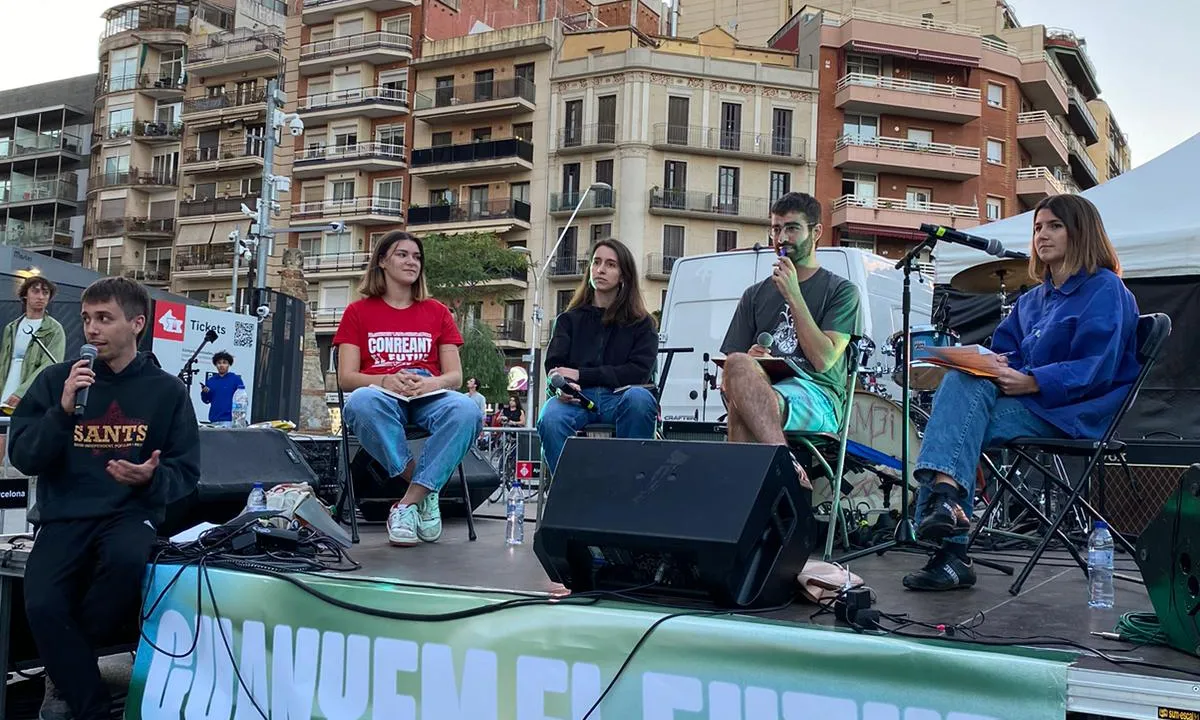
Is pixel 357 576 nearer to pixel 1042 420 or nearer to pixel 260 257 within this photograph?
pixel 1042 420

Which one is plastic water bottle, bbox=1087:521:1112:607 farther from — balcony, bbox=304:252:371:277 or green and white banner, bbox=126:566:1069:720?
balcony, bbox=304:252:371:277

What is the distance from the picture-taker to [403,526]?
4312mm

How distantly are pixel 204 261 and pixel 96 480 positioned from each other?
4830 centimetres

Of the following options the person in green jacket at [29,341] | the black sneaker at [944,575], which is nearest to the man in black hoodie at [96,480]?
the black sneaker at [944,575]

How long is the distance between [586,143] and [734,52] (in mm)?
7646

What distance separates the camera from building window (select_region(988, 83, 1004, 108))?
136 feet

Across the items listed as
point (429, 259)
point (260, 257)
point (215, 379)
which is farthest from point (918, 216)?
point (215, 379)

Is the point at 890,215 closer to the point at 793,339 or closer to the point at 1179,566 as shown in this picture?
the point at 793,339

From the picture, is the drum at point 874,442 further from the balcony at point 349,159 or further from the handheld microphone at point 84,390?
the balcony at point 349,159

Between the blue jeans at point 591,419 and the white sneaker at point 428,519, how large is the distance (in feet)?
1.87

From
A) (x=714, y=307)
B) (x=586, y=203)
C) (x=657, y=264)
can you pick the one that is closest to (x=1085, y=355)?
(x=714, y=307)

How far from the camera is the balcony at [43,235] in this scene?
184 ft

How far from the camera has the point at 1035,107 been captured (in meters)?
44.3

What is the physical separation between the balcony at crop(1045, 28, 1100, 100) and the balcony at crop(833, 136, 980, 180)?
1008 centimetres
